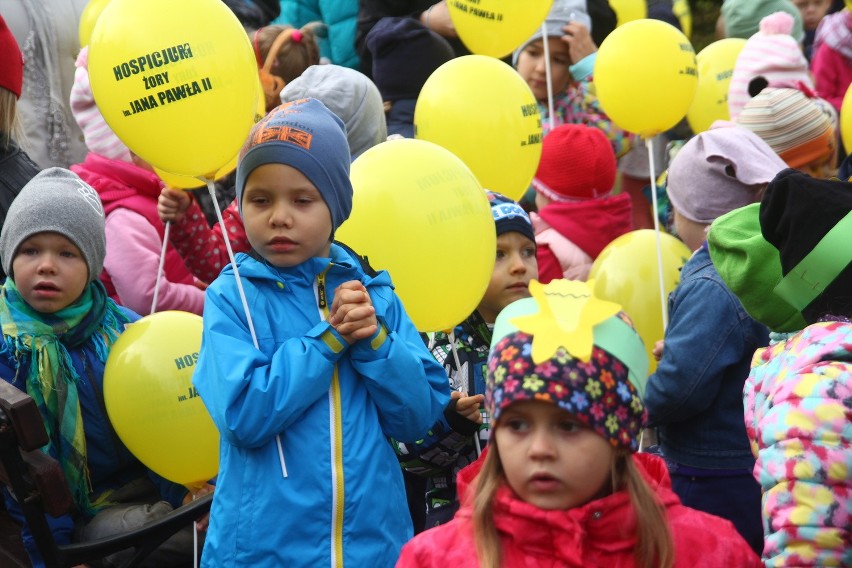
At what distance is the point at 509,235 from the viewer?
3973mm

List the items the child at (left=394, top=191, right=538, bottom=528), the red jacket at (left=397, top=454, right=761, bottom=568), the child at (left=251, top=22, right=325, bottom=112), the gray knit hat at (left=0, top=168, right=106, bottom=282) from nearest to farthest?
the red jacket at (left=397, top=454, right=761, bottom=568), the child at (left=394, top=191, right=538, bottom=528), the gray knit hat at (left=0, top=168, right=106, bottom=282), the child at (left=251, top=22, right=325, bottom=112)

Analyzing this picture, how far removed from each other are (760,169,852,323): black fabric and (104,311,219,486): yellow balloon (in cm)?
190

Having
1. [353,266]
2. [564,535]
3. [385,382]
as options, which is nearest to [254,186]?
[353,266]

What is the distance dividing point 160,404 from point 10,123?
1.66 meters

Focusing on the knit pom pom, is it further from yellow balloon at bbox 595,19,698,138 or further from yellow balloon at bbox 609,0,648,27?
yellow balloon at bbox 609,0,648,27

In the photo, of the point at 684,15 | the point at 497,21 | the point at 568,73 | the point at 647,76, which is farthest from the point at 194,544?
the point at 684,15

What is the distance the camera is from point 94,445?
12.2ft

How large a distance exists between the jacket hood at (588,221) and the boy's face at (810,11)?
3.19 m

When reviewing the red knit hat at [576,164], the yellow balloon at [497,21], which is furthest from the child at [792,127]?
the yellow balloon at [497,21]

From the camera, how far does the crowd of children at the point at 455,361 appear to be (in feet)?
7.47

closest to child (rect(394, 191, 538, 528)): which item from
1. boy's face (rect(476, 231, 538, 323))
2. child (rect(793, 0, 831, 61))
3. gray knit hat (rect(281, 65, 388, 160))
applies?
boy's face (rect(476, 231, 538, 323))

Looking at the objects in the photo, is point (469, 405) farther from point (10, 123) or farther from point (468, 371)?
point (10, 123)

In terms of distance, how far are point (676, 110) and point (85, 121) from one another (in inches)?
99.8

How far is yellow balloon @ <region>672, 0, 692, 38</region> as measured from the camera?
707 centimetres
